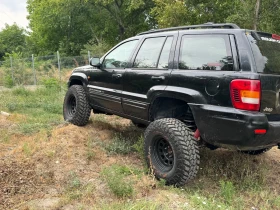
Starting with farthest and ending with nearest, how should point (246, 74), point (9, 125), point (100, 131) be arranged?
point (9, 125), point (100, 131), point (246, 74)

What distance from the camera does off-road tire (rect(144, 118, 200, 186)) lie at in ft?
11.0

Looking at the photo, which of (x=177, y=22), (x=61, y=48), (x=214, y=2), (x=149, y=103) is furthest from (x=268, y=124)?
(x=61, y=48)

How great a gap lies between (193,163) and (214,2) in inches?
576

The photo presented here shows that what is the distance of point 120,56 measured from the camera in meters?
4.88

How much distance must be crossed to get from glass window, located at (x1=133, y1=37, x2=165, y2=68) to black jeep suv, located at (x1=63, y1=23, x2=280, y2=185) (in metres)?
0.02

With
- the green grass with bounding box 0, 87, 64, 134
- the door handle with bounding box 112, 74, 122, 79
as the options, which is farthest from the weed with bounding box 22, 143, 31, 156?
the door handle with bounding box 112, 74, 122, 79

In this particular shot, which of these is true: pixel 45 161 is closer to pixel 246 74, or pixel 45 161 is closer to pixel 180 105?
pixel 180 105

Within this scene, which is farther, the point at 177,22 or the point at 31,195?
the point at 177,22

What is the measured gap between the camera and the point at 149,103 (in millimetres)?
4004

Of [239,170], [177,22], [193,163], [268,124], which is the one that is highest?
[177,22]

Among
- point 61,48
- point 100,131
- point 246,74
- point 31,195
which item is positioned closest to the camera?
point 246,74

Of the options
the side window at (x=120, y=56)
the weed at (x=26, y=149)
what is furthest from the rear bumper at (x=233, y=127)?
the weed at (x=26, y=149)

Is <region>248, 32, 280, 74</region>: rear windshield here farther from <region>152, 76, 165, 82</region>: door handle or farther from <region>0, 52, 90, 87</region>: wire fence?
<region>0, 52, 90, 87</region>: wire fence

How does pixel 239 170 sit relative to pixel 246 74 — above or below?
below
